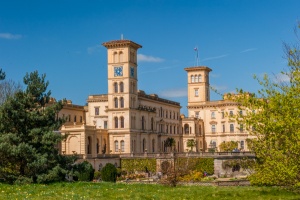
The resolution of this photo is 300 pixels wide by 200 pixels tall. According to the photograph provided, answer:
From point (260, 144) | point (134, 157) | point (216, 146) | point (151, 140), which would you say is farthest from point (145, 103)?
point (260, 144)

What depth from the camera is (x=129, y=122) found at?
7481 cm

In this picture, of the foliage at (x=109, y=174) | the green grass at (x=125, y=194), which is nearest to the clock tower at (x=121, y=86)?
the foliage at (x=109, y=174)

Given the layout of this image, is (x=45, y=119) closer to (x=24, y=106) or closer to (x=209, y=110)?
(x=24, y=106)

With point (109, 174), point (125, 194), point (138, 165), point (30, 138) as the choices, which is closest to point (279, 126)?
point (125, 194)

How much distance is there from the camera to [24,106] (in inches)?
1150

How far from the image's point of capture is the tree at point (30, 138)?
27859 mm

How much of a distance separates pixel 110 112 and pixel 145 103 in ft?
28.8

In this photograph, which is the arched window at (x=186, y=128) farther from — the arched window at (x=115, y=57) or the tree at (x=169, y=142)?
the arched window at (x=115, y=57)

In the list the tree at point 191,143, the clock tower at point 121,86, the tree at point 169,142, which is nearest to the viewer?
the clock tower at point 121,86

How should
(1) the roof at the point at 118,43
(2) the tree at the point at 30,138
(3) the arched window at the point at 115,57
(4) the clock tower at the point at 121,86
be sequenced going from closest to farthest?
(2) the tree at the point at 30,138 < (4) the clock tower at the point at 121,86 < (1) the roof at the point at 118,43 < (3) the arched window at the point at 115,57

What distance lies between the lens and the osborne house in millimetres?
69562

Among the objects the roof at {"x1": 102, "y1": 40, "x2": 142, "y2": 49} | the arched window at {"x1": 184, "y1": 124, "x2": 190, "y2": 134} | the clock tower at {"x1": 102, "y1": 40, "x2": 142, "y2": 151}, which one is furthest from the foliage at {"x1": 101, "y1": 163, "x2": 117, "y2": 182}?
the arched window at {"x1": 184, "y1": 124, "x2": 190, "y2": 134}

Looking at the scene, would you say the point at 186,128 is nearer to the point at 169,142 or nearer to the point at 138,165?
the point at 169,142

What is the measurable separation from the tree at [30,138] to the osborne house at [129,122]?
1310 inches
